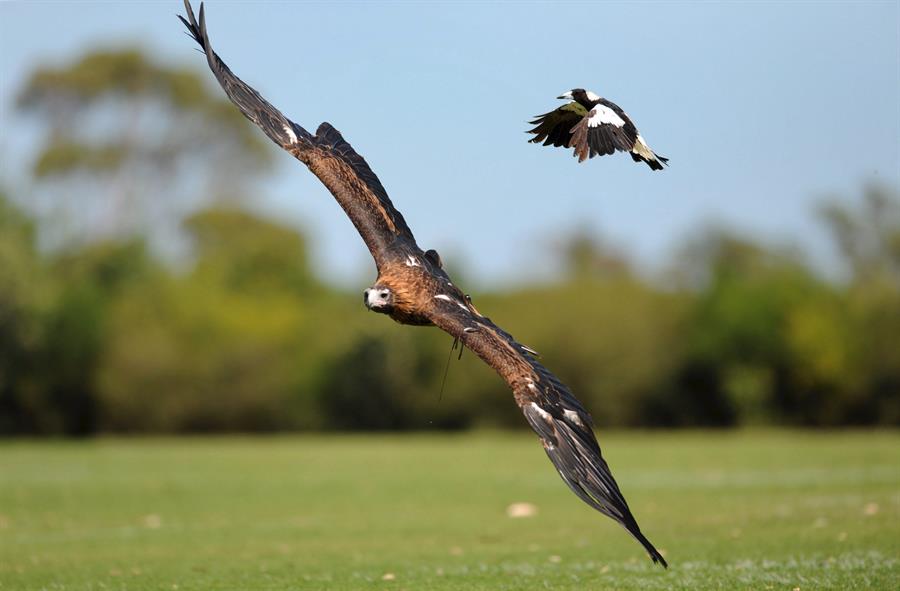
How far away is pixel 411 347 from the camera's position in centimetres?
6094

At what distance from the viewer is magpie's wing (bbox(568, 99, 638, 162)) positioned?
36.1 feet

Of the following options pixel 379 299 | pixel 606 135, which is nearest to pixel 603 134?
pixel 606 135

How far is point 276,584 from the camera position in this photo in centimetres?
1237

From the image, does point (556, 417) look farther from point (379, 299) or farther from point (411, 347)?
point (411, 347)

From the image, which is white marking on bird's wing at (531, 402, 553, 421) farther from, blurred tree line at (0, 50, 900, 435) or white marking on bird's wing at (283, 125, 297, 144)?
blurred tree line at (0, 50, 900, 435)

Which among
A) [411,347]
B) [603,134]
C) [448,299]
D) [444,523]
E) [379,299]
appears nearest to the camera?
[448,299]

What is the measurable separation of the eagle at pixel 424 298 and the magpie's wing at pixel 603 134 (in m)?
1.66

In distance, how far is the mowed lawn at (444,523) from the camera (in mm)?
12719

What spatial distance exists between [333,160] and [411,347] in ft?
160

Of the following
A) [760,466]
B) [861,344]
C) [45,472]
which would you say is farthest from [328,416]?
[760,466]

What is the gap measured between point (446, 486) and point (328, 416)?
37416 millimetres

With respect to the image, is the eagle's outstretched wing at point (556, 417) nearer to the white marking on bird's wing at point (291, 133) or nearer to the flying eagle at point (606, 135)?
the flying eagle at point (606, 135)

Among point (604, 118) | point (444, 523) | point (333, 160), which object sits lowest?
point (444, 523)

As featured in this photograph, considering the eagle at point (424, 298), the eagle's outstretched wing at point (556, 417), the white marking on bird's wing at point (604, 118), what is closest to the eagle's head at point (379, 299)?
the eagle at point (424, 298)
